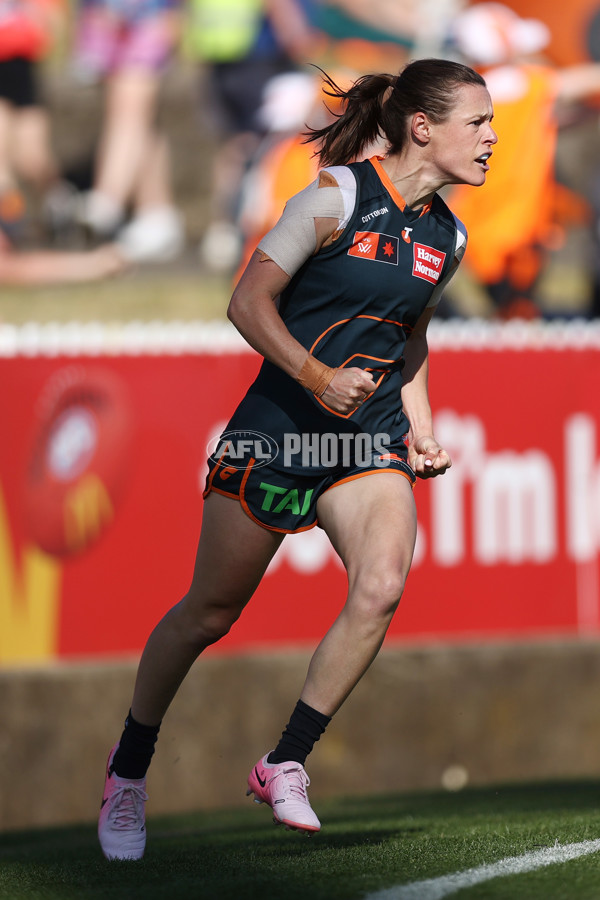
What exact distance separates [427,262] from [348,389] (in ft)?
1.87

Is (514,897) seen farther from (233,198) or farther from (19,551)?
(233,198)

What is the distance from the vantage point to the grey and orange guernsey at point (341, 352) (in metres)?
3.98

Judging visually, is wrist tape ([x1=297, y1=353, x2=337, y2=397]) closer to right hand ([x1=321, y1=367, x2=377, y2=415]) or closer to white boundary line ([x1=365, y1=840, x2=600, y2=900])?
right hand ([x1=321, y1=367, x2=377, y2=415])

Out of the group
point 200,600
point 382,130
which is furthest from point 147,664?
point 382,130

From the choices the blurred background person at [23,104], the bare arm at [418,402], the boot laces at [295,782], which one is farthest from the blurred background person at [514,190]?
the boot laces at [295,782]

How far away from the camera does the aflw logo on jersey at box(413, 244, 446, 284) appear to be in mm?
4051

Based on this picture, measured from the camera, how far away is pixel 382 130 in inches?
166

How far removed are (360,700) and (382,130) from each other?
12.6 feet

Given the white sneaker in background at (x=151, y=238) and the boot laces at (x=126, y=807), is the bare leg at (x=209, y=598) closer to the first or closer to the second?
the boot laces at (x=126, y=807)

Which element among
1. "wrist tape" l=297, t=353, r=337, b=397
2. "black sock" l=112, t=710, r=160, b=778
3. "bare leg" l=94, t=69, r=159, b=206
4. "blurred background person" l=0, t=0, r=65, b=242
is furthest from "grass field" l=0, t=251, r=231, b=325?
"wrist tape" l=297, t=353, r=337, b=397

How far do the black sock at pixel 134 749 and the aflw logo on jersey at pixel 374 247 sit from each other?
5.16ft

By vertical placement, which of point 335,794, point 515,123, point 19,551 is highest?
point 515,123

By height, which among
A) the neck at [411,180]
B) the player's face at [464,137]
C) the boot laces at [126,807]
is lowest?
the boot laces at [126,807]

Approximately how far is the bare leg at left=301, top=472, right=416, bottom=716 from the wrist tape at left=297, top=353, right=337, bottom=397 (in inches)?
15.0
